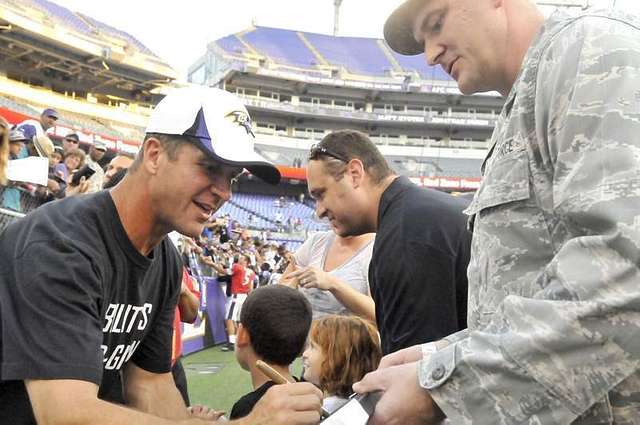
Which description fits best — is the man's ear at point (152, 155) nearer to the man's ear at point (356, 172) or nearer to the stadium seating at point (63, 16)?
the man's ear at point (356, 172)

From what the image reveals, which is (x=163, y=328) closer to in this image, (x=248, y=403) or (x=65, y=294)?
(x=248, y=403)

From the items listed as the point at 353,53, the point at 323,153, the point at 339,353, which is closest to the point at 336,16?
the point at 353,53

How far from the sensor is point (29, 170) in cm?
457

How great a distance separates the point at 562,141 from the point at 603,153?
0.11 meters

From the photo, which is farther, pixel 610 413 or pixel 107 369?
pixel 107 369

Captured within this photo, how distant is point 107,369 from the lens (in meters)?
2.06

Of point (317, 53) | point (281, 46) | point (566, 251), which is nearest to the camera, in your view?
point (566, 251)

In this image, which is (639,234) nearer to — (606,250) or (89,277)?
(606,250)

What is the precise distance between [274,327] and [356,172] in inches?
36.4

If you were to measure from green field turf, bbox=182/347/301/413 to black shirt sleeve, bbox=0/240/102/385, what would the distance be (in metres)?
4.50

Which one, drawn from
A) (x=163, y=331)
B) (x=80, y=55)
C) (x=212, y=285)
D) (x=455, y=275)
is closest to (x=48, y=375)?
(x=163, y=331)

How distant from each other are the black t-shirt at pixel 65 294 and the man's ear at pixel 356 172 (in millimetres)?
1343

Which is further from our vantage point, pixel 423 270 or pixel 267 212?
pixel 267 212

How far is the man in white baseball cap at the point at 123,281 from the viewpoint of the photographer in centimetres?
157
